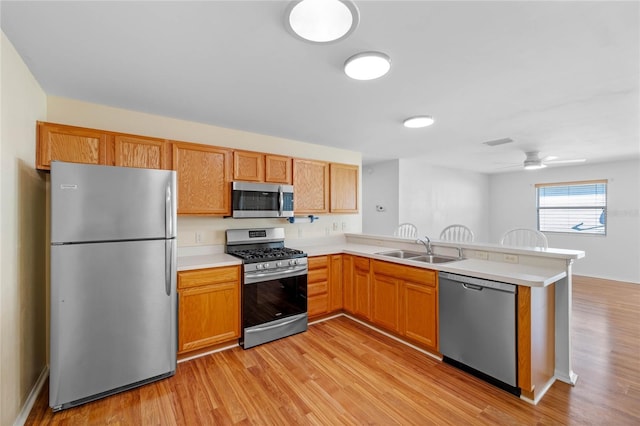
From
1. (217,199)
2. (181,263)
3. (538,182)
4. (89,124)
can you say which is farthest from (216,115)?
(538,182)

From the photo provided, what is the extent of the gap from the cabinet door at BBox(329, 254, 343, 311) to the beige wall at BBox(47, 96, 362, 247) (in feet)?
2.34

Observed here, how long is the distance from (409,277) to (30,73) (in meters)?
3.54

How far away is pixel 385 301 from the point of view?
3.08 metres

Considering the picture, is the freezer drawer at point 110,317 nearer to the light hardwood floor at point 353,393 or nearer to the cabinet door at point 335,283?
the light hardwood floor at point 353,393

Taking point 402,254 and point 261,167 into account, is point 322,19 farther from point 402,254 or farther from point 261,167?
point 402,254

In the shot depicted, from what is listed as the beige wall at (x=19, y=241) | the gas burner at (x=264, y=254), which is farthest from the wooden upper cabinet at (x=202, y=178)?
the beige wall at (x=19, y=241)

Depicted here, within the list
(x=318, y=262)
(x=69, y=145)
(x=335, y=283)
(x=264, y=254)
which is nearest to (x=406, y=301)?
(x=335, y=283)

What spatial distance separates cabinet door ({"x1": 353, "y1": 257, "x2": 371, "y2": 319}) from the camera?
3.32m

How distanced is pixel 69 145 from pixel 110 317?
146 cm

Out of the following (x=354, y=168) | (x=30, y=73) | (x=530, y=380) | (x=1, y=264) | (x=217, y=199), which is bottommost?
(x=530, y=380)

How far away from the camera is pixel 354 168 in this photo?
4.41 meters

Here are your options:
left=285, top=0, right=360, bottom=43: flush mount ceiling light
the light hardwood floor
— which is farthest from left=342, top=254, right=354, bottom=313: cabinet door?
left=285, top=0, right=360, bottom=43: flush mount ceiling light

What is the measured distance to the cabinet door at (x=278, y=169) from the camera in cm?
344

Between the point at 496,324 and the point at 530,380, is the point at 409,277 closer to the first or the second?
the point at 496,324
